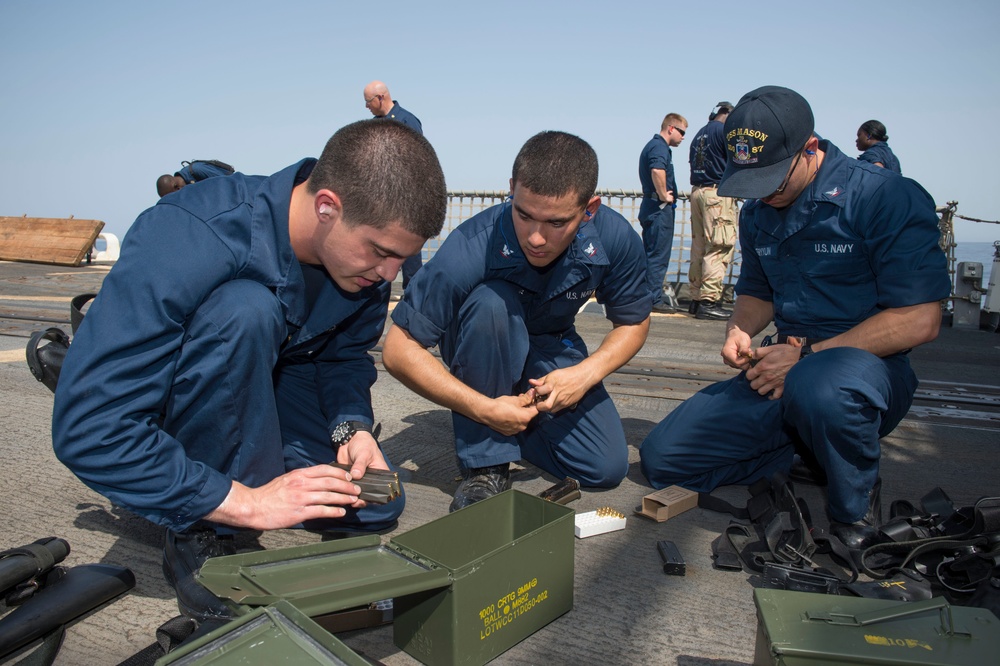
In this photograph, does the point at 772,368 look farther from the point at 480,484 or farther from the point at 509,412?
the point at 480,484

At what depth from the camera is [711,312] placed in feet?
26.5

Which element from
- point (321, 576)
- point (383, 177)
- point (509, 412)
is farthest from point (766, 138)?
point (321, 576)

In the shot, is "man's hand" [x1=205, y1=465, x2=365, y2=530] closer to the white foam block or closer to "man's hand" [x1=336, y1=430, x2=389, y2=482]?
"man's hand" [x1=336, y1=430, x2=389, y2=482]

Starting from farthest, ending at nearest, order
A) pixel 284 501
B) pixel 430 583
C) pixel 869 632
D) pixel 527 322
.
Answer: pixel 527 322
pixel 284 501
pixel 430 583
pixel 869 632

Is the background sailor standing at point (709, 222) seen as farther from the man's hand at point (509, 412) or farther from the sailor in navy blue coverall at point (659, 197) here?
the man's hand at point (509, 412)

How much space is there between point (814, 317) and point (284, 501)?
6.93 ft

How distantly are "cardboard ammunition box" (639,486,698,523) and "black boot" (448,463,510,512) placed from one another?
1.77 feet

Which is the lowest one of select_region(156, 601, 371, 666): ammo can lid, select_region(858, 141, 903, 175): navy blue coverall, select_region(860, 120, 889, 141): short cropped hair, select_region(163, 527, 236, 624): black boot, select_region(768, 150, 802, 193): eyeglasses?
select_region(163, 527, 236, 624): black boot

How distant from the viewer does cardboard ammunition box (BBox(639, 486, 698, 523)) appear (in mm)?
2699

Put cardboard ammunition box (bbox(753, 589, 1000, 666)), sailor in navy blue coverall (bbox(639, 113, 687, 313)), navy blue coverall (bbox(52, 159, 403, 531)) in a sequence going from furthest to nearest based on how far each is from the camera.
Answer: sailor in navy blue coverall (bbox(639, 113, 687, 313)) → navy blue coverall (bbox(52, 159, 403, 531)) → cardboard ammunition box (bbox(753, 589, 1000, 666))

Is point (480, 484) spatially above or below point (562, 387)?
below

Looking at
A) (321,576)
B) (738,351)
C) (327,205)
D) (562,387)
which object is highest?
(327,205)

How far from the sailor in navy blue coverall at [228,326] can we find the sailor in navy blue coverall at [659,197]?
6329 millimetres

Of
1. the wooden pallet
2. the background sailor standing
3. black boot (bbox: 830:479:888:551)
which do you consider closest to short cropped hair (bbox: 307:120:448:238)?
black boot (bbox: 830:479:888:551)
